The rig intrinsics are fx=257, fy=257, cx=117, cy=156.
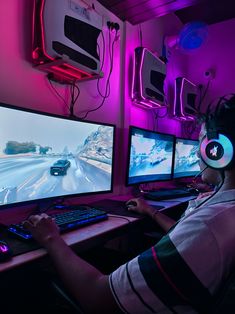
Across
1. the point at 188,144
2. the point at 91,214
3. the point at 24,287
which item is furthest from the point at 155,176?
the point at 24,287

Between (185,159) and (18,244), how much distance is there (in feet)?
6.90

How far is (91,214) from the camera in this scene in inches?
47.7

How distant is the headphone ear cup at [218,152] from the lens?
74cm

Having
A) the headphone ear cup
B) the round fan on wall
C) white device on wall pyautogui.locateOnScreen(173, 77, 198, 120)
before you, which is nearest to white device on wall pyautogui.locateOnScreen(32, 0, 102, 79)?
the headphone ear cup

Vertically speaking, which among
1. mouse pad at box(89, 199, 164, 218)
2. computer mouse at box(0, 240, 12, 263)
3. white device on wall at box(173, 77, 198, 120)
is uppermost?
white device on wall at box(173, 77, 198, 120)

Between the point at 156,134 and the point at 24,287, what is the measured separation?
56.6 inches

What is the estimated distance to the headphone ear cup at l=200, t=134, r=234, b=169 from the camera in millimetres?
742

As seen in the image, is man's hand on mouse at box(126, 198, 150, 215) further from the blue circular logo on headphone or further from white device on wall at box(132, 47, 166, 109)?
white device on wall at box(132, 47, 166, 109)

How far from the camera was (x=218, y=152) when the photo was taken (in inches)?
30.0

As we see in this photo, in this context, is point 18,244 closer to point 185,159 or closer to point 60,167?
point 60,167

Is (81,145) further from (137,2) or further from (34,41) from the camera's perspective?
(137,2)

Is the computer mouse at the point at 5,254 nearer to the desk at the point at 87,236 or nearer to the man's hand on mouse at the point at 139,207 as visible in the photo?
the desk at the point at 87,236

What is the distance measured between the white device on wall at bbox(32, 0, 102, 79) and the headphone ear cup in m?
0.90

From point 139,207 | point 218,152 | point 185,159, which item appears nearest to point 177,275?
point 218,152
